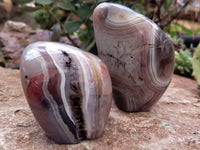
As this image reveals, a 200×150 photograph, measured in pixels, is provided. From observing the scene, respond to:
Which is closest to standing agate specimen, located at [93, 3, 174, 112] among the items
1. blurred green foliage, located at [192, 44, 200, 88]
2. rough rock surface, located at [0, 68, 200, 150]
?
rough rock surface, located at [0, 68, 200, 150]

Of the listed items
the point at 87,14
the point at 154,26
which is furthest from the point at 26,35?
the point at 154,26

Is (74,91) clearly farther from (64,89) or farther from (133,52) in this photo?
(133,52)

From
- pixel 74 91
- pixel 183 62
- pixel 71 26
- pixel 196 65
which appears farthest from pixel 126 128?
pixel 183 62

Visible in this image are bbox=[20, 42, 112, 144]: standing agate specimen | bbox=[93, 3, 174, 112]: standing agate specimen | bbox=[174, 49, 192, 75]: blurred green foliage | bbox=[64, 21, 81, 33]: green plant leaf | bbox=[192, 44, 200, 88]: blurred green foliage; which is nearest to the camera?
bbox=[20, 42, 112, 144]: standing agate specimen

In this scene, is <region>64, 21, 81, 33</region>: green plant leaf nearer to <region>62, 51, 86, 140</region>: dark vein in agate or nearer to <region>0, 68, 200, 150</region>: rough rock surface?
<region>0, 68, 200, 150</region>: rough rock surface

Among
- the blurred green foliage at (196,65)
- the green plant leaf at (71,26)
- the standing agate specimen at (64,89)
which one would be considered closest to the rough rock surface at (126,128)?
the standing agate specimen at (64,89)

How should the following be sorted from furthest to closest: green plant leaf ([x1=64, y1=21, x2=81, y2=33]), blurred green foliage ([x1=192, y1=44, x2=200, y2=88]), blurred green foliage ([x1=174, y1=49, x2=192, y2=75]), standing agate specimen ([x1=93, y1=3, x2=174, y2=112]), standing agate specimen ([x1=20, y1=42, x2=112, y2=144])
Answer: blurred green foliage ([x1=174, y1=49, x2=192, y2=75]) < green plant leaf ([x1=64, y1=21, x2=81, y2=33]) < blurred green foliage ([x1=192, y1=44, x2=200, y2=88]) < standing agate specimen ([x1=93, y1=3, x2=174, y2=112]) < standing agate specimen ([x1=20, y1=42, x2=112, y2=144])

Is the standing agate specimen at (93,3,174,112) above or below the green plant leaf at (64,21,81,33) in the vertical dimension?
above
